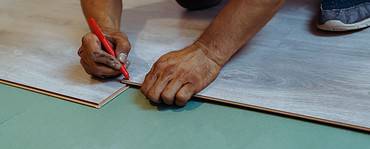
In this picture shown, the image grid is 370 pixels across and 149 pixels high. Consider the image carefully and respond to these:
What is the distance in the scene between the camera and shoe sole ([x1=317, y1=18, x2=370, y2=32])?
58.1 inches

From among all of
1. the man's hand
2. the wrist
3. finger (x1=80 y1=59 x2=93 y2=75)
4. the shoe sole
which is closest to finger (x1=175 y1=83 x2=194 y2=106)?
the man's hand

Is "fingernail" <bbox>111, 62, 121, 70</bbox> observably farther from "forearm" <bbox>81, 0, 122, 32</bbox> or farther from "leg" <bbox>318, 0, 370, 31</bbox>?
"leg" <bbox>318, 0, 370, 31</bbox>

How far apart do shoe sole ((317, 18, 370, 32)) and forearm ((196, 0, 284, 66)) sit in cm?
28

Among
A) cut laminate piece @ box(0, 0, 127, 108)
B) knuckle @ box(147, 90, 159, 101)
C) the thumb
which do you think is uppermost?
the thumb

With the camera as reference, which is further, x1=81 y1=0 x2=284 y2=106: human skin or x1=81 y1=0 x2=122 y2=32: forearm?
x1=81 y1=0 x2=122 y2=32: forearm

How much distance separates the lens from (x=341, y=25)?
147 centimetres

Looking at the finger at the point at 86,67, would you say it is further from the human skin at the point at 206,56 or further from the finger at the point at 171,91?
the finger at the point at 171,91

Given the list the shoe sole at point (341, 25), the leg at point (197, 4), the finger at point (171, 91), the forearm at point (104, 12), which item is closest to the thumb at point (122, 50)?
the forearm at point (104, 12)

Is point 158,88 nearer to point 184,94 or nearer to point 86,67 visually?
point 184,94

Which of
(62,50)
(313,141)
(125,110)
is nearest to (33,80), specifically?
(62,50)

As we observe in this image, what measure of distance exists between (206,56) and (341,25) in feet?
1.68

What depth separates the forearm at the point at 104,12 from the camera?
1.42m

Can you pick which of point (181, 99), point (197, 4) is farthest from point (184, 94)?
point (197, 4)

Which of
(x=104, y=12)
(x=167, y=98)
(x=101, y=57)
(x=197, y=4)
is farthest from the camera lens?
(x=197, y=4)
